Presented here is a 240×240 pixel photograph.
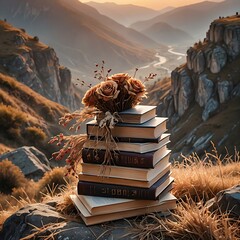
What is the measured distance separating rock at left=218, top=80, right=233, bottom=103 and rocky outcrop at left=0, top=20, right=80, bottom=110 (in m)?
44.4

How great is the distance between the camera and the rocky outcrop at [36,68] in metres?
69.3

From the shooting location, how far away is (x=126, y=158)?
13.1 ft

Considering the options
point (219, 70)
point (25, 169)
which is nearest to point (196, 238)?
point (25, 169)

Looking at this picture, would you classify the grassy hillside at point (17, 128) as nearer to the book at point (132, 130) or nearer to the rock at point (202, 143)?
the book at point (132, 130)

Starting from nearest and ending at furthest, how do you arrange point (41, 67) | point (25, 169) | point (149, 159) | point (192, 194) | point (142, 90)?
point (149, 159) → point (142, 90) → point (192, 194) → point (25, 169) → point (41, 67)

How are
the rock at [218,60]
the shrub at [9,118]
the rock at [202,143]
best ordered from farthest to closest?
the rock at [218,60] < the rock at [202,143] < the shrub at [9,118]

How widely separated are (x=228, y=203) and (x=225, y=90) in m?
104

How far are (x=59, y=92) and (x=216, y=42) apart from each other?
174 feet

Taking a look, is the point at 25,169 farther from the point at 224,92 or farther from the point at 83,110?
the point at 224,92

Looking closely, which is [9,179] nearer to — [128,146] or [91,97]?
[91,97]

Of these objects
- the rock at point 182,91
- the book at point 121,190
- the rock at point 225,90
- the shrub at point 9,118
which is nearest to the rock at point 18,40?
the shrub at point 9,118

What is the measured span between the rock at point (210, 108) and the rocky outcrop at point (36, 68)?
133 ft


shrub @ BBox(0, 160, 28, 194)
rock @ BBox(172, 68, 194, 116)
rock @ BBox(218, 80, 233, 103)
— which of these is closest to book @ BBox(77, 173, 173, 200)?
shrub @ BBox(0, 160, 28, 194)

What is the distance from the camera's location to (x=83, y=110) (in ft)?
14.3
